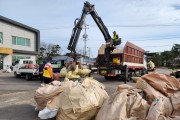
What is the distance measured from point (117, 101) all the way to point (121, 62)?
1228 centimetres

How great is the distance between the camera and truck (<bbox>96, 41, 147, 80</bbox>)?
1780cm

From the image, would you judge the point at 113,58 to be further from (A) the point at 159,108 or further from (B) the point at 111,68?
(A) the point at 159,108

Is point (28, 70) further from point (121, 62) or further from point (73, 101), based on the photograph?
point (73, 101)

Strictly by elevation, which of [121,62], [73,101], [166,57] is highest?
[166,57]

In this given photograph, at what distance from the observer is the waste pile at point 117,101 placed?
5.38m

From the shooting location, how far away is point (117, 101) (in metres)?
5.64

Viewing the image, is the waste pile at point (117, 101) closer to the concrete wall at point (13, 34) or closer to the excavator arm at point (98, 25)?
the excavator arm at point (98, 25)

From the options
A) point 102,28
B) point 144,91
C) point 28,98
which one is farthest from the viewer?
point 102,28

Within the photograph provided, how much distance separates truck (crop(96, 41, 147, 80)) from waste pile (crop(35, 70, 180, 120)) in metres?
10.7

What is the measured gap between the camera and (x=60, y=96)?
671cm

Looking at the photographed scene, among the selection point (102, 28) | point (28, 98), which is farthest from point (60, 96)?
point (102, 28)

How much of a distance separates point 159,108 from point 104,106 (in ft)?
3.62

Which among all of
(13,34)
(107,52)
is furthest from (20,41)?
(107,52)

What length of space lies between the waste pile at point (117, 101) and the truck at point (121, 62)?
1066cm
